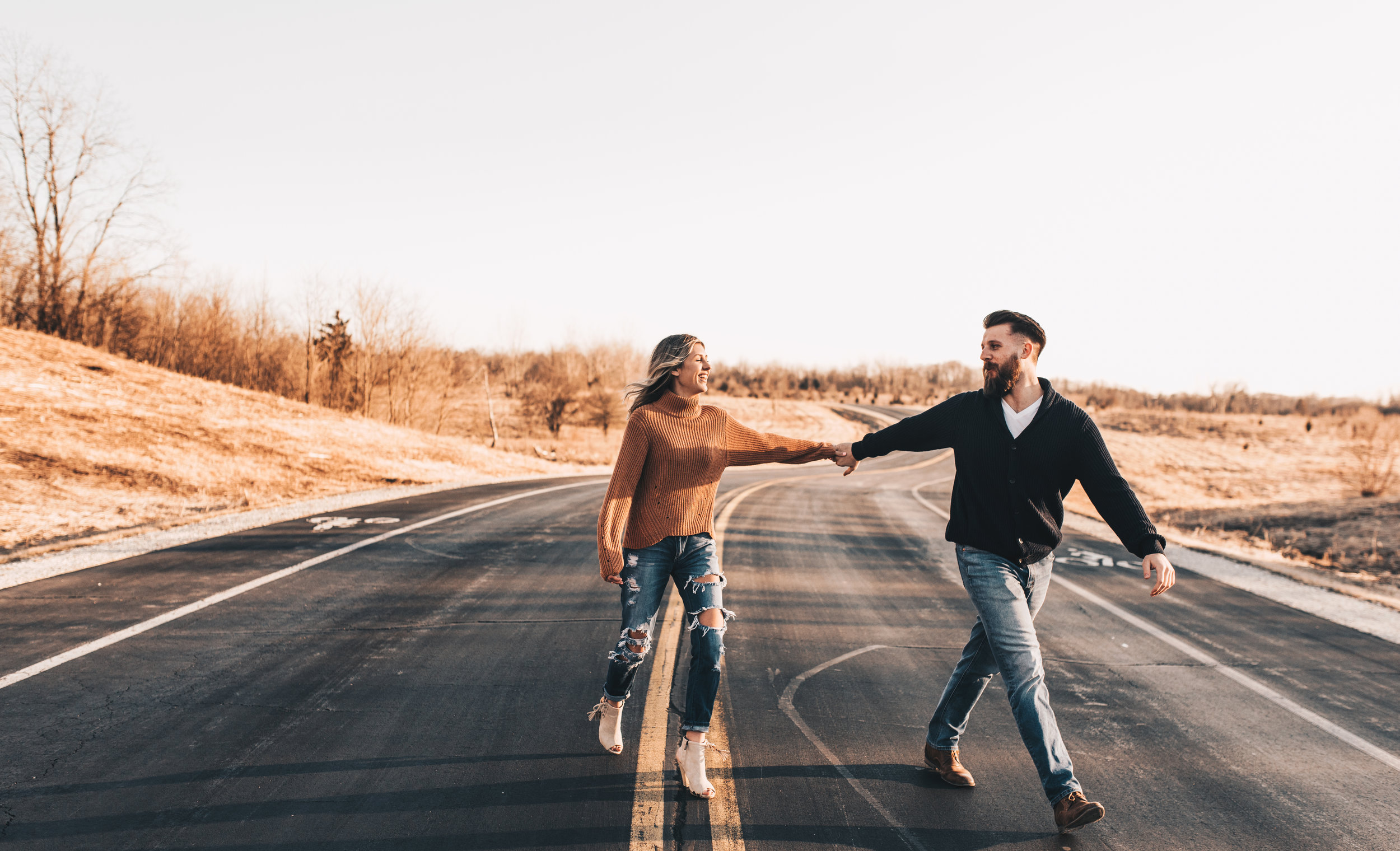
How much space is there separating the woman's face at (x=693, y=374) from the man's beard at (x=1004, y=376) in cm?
133

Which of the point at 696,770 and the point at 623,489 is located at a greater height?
the point at 623,489

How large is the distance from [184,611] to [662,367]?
4840 millimetres

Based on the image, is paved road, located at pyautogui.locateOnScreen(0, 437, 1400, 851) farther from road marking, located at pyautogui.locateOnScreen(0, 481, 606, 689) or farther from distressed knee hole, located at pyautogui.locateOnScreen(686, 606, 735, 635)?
distressed knee hole, located at pyautogui.locateOnScreen(686, 606, 735, 635)

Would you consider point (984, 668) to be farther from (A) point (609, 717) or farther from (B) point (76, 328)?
(B) point (76, 328)

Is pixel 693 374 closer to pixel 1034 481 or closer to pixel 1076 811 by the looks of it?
pixel 1034 481

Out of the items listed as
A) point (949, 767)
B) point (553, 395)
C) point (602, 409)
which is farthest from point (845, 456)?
point (553, 395)

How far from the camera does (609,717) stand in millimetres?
3676

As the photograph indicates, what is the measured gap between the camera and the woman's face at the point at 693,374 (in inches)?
140

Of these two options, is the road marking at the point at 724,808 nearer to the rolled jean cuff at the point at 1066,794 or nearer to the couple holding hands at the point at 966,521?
the couple holding hands at the point at 966,521

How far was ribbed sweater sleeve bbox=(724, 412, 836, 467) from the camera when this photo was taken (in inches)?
151

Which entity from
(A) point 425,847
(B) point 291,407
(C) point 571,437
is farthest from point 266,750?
(C) point 571,437

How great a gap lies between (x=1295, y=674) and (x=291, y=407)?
92.7 feet

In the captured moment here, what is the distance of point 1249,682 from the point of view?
5285mm

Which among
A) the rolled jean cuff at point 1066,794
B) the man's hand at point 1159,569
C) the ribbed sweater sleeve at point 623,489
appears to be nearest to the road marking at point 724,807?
the ribbed sweater sleeve at point 623,489
